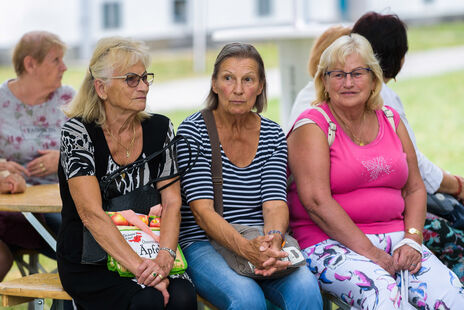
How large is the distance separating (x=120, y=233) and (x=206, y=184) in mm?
479

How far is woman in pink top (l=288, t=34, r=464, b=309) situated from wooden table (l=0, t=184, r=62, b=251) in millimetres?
1208

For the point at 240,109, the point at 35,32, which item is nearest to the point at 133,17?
the point at 35,32

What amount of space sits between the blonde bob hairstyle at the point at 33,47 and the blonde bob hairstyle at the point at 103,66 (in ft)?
3.90

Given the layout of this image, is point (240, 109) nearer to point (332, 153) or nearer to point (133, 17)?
point (332, 153)

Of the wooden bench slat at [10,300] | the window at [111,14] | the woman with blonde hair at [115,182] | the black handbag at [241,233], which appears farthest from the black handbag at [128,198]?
the window at [111,14]

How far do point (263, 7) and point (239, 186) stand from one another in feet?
59.7

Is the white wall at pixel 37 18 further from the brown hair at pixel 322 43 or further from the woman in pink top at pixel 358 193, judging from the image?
the woman in pink top at pixel 358 193

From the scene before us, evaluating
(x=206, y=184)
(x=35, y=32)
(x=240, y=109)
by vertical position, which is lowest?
(x=206, y=184)

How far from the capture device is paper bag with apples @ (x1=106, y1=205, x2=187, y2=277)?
3.15 meters

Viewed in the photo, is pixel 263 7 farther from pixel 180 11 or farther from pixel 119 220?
pixel 119 220

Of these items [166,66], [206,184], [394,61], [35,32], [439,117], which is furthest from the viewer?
[166,66]

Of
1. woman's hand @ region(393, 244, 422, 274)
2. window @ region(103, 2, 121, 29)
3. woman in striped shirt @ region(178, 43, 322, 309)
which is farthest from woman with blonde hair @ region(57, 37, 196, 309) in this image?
window @ region(103, 2, 121, 29)

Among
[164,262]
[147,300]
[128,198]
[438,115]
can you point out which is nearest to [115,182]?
[128,198]

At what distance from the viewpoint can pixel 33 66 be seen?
14.6ft
